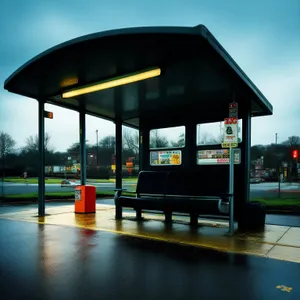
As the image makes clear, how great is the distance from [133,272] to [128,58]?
3566 millimetres

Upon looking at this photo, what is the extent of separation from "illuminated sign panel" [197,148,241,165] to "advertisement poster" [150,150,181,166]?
2.21 feet

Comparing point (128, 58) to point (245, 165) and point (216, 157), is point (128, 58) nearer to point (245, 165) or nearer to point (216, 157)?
point (216, 157)

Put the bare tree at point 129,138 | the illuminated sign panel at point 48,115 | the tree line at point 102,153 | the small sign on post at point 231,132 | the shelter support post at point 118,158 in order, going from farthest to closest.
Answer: the bare tree at point 129,138 < the tree line at point 102,153 < the illuminated sign panel at point 48,115 < the shelter support post at point 118,158 < the small sign on post at point 231,132

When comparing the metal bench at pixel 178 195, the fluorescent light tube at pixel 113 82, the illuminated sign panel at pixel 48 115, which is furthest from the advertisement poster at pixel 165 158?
the illuminated sign panel at pixel 48 115

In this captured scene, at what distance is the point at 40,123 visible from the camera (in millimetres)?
8570

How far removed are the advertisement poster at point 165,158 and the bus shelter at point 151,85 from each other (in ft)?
0.15

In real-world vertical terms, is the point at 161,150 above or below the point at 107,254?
above

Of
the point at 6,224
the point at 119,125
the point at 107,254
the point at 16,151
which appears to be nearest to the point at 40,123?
the point at 119,125

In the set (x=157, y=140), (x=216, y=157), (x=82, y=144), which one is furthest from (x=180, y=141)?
(x=82, y=144)

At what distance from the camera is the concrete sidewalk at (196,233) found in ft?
16.1

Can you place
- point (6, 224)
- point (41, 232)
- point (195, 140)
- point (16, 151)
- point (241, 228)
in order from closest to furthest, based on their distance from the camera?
point (41, 232)
point (241, 228)
point (6, 224)
point (195, 140)
point (16, 151)

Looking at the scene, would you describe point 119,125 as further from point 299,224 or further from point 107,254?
point 299,224

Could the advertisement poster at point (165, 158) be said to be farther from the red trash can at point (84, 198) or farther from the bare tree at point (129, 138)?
the bare tree at point (129, 138)

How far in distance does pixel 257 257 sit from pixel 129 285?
2189 millimetres
